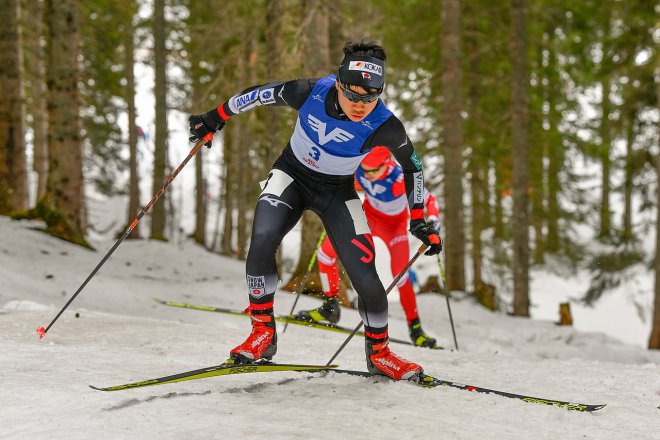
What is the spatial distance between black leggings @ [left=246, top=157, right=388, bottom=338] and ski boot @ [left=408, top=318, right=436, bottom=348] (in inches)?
115

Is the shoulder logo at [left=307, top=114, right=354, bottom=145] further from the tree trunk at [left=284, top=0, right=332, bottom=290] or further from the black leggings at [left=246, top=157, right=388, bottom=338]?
the tree trunk at [left=284, top=0, right=332, bottom=290]

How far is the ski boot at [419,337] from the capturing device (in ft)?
23.2

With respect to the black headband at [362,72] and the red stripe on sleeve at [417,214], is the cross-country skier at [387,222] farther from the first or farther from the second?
the black headband at [362,72]

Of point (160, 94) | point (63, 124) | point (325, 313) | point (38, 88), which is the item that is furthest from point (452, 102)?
point (38, 88)

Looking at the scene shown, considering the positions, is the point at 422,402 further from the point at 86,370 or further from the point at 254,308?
the point at 86,370

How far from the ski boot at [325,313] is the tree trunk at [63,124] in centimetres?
543

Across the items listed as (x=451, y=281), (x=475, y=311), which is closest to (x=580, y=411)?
(x=475, y=311)

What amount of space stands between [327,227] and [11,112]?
9792 millimetres

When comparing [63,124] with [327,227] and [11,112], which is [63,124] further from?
[327,227]

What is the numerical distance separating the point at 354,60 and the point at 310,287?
6779mm

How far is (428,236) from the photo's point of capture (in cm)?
464

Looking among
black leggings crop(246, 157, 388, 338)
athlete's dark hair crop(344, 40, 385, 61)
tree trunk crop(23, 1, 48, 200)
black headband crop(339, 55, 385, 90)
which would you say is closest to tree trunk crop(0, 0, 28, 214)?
tree trunk crop(23, 1, 48, 200)

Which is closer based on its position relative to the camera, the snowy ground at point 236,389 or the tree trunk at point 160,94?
the snowy ground at point 236,389

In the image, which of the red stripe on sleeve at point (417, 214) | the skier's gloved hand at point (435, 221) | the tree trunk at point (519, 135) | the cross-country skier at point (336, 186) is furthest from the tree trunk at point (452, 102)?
the cross-country skier at point (336, 186)
